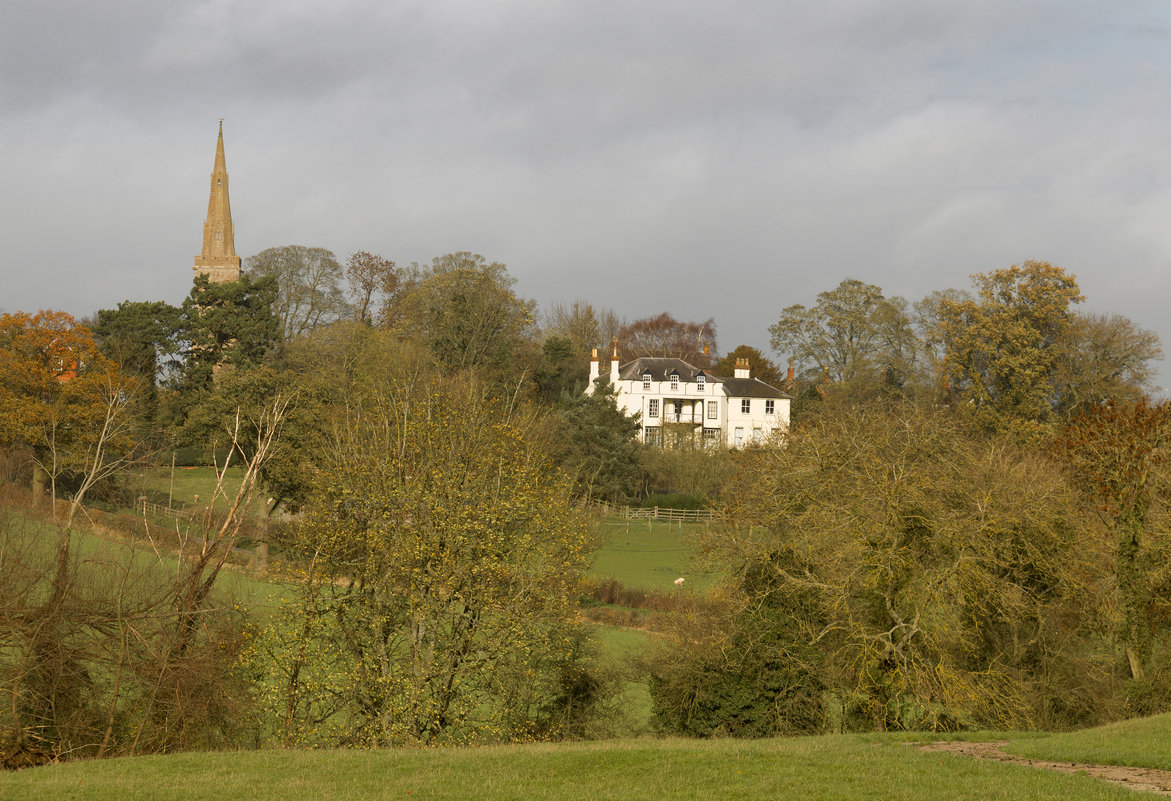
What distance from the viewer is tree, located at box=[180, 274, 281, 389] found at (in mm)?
69312

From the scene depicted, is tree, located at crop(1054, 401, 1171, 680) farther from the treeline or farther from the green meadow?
the green meadow

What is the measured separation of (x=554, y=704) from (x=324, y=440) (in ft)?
63.1

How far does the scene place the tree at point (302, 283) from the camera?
288ft

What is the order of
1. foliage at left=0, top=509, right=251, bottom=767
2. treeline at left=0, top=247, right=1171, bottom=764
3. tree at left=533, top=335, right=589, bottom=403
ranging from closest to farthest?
foliage at left=0, top=509, right=251, bottom=767
treeline at left=0, top=247, right=1171, bottom=764
tree at left=533, top=335, right=589, bottom=403

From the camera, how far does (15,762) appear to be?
1736 cm

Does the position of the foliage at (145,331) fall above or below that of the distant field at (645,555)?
above

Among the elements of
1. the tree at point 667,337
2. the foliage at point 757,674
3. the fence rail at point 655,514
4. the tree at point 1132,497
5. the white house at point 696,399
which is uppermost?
the tree at point 667,337

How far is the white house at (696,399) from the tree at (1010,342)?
825 inches

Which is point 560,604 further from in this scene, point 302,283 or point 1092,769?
point 302,283

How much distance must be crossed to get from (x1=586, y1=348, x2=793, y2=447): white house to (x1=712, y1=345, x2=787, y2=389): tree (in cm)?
1196

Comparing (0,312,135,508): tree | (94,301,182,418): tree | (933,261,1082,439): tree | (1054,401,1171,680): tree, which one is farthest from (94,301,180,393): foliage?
(1054,401,1171,680): tree

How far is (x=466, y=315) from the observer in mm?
65062

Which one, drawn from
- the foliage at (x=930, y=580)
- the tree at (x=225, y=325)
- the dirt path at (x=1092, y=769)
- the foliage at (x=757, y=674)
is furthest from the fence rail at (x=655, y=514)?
the dirt path at (x=1092, y=769)

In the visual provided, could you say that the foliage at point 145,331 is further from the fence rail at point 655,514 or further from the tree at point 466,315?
the fence rail at point 655,514
